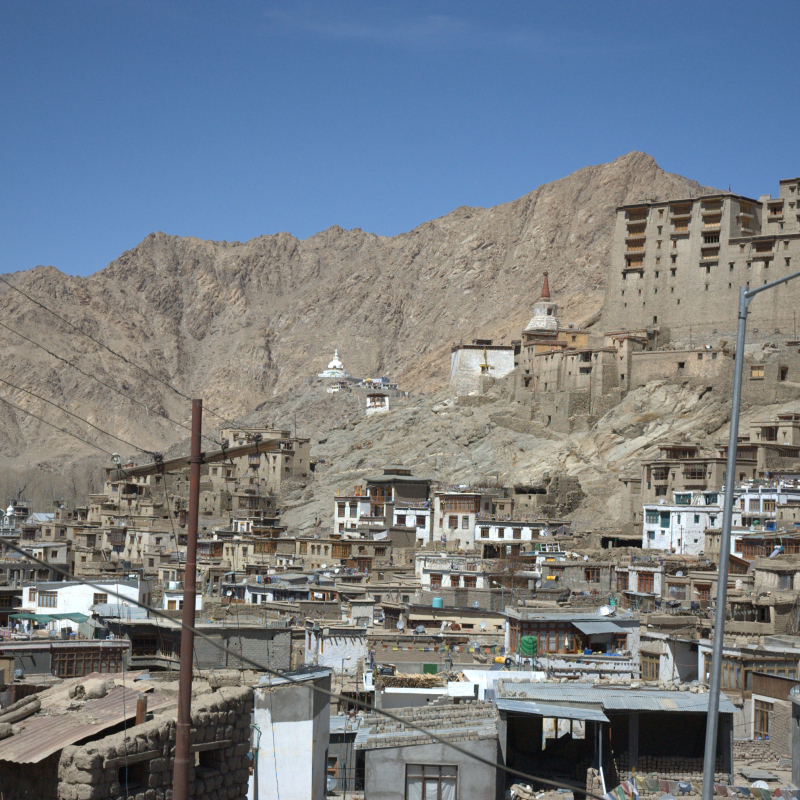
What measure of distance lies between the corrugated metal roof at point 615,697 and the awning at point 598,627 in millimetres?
9543

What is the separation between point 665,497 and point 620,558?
35.6ft

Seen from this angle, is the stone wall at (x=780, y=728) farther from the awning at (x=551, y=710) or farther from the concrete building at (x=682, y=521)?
the concrete building at (x=682, y=521)

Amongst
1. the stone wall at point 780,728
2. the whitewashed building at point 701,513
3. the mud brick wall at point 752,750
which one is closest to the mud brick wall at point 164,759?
the mud brick wall at point 752,750

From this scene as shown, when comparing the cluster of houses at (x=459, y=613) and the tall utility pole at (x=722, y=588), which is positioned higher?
the tall utility pole at (x=722, y=588)

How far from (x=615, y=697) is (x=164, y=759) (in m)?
8.55

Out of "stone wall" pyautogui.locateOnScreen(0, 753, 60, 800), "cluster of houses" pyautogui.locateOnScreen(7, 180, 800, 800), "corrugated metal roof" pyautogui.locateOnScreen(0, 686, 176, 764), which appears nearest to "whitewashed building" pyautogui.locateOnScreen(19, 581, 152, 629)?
"cluster of houses" pyautogui.locateOnScreen(7, 180, 800, 800)

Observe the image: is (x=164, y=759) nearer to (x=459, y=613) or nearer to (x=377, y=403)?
(x=459, y=613)

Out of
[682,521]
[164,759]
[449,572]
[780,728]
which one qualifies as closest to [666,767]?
[780,728]

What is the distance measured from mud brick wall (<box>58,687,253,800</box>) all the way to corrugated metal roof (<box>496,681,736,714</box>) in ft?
19.2

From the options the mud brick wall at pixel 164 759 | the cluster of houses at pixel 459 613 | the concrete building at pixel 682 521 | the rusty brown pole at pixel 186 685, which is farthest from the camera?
the concrete building at pixel 682 521

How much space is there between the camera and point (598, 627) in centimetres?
3123

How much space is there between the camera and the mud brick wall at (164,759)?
517 inches

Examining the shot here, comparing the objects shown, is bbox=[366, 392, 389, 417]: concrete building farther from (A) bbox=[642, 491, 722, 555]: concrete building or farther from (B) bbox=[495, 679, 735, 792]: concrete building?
(B) bbox=[495, 679, 735, 792]: concrete building

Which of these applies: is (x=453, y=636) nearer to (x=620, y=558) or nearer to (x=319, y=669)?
(x=319, y=669)
